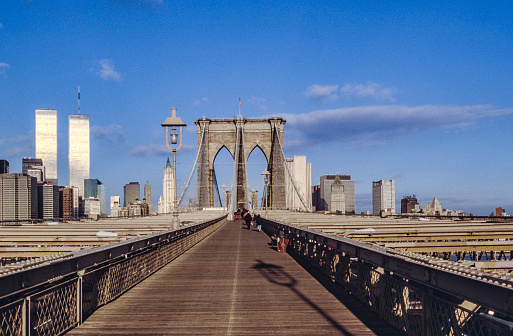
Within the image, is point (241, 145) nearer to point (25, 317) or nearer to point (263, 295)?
point (263, 295)

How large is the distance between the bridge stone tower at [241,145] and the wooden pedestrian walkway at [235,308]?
262 feet

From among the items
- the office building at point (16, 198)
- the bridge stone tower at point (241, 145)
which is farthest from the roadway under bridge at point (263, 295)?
the office building at point (16, 198)

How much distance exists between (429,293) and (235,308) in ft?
11.5

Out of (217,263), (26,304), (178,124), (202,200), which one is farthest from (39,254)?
(202,200)

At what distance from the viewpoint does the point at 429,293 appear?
19.0ft

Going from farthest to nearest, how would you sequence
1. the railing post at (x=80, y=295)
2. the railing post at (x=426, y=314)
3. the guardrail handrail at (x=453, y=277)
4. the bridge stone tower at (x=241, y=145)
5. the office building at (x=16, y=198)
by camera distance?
the office building at (x=16, y=198) < the bridge stone tower at (x=241, y=145) < the railing post at (x=80, y=295) < the railing post at (x=426, y=314) < the guardrail handrail at (x=453, y=277)

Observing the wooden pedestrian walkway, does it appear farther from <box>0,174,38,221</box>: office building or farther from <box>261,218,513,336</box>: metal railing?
<box>0,174,38,221</box>: office building

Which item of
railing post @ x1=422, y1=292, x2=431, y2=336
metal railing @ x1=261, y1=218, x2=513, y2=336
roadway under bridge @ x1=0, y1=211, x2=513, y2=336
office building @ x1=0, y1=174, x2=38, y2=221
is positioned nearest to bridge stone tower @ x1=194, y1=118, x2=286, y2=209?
roadway under bridge @ x1=0, y1=211, x2=513, y2=336

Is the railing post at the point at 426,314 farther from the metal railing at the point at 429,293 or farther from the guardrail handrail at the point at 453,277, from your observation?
the guardrail handrail at the point at 453,277

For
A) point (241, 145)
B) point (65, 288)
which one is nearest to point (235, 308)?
point (65, 288)

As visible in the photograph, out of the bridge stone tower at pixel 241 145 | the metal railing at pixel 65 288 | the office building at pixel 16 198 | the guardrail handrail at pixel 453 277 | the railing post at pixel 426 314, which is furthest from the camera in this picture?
the office building at pixel 16 198

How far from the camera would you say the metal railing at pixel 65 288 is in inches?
207

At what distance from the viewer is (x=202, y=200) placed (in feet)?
312

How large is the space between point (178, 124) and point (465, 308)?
50.2 ft
